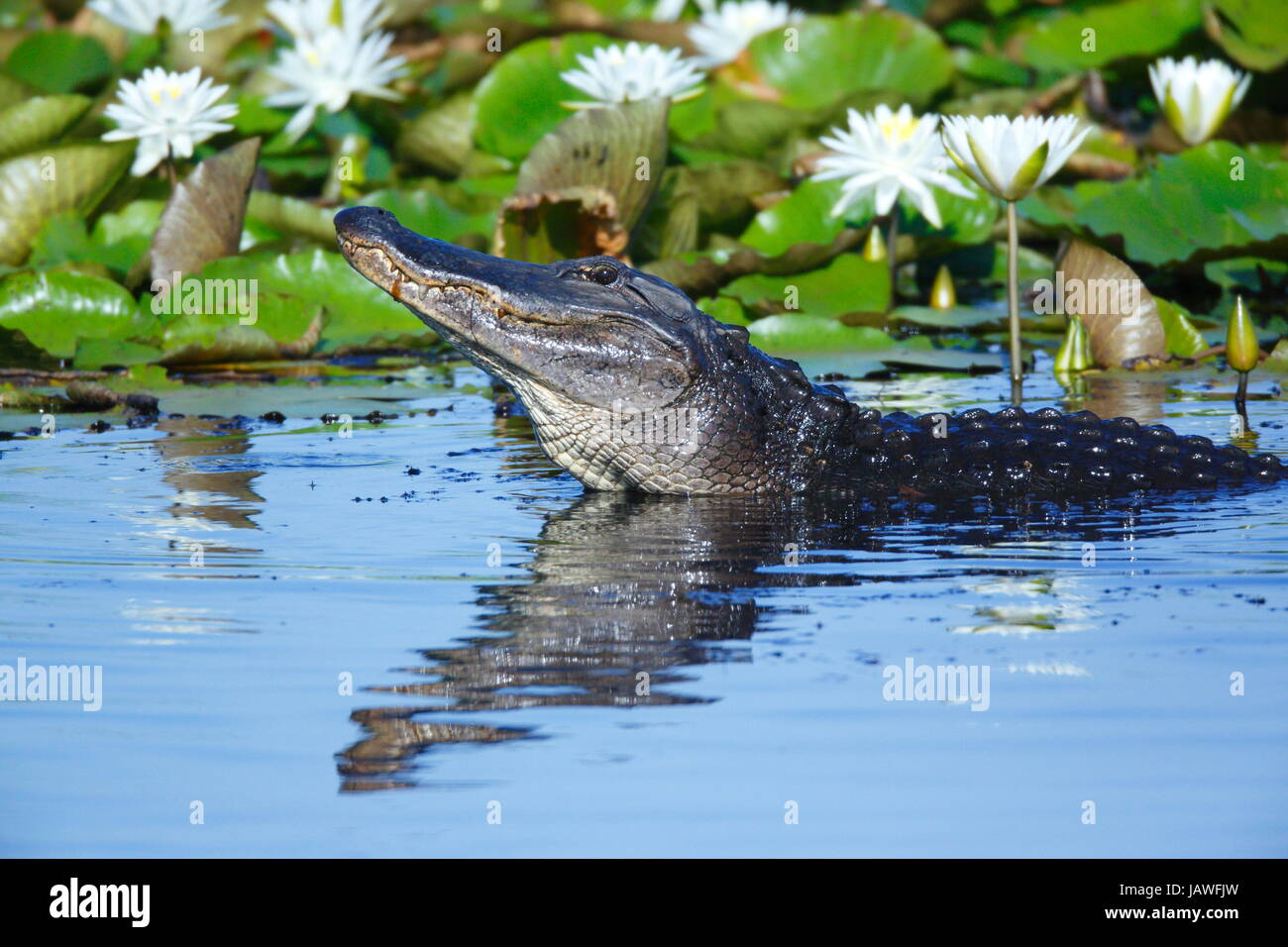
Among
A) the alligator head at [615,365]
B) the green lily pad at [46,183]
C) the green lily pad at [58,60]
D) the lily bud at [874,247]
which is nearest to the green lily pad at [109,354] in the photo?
the green lily pad at [46,183]

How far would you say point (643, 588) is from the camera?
17.0ft

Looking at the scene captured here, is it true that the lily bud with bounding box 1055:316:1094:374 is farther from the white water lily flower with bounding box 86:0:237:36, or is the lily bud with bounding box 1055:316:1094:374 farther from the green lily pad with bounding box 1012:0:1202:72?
the white water lily flower with bounding box 86:0:237:36

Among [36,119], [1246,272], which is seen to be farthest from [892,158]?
Answer: [36,119]

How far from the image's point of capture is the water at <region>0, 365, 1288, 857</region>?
3383mm

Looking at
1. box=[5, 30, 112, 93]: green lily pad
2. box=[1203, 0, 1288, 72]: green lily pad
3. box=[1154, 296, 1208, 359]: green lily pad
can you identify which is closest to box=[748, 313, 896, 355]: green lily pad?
box=[1154, 296, 1208, 359]: green lily pad

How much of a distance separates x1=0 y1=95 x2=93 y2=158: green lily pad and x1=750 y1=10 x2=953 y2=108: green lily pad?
5463mm

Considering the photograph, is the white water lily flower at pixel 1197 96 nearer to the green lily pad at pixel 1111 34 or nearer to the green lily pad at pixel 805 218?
the green lily pad at pixel 805 218

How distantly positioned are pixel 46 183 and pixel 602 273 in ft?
19.1

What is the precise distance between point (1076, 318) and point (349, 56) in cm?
610

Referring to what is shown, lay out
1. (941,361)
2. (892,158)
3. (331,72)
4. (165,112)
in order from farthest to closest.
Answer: (331,72) < (165,112) < (892,158) < (941,361)

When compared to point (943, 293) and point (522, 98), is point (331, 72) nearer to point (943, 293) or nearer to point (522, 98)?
point (522, 98)

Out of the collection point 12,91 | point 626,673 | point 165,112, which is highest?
point 12,91

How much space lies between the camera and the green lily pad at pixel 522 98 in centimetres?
1299

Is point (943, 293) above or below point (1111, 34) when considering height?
below
